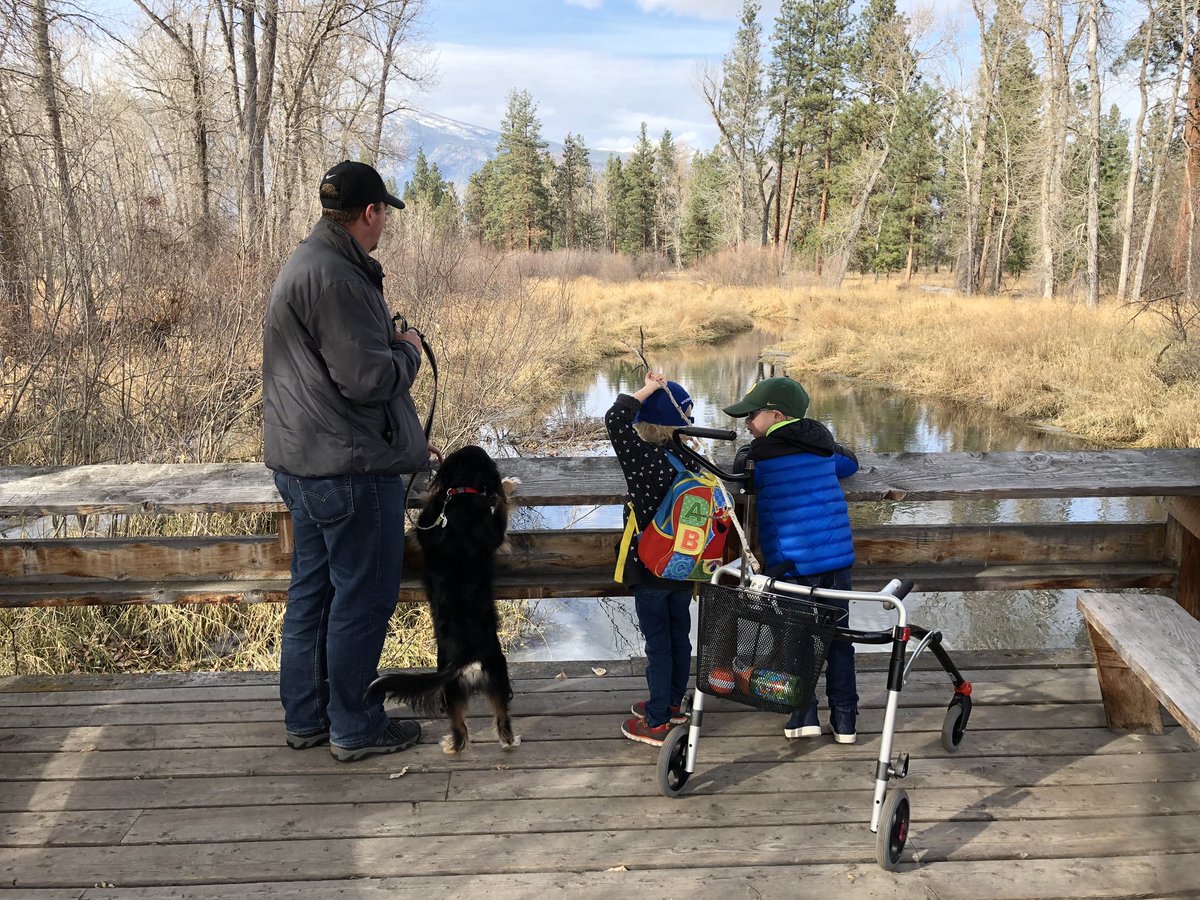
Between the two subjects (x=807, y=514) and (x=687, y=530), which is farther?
(x=807, y=514)

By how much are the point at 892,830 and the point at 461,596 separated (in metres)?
1.57

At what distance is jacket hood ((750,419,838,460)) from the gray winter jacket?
3.99 feet

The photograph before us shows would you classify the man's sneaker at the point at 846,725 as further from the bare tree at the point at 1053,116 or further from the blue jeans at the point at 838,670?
the bare tree at the point at 1053,116

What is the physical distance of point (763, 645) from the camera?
9.13 ft

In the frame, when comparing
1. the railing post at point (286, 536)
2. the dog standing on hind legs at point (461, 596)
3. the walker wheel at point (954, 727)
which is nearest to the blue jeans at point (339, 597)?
the dog standing on hind legs at point (461, 596)

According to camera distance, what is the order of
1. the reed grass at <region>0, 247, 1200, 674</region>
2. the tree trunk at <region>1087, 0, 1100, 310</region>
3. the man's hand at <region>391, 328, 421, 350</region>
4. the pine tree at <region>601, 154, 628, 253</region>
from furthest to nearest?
the pine tree at <region>601, 154, 628, 253</region>
the tree trunk at <region>1087, 0, 1100, 310</region>
the reed grass at <region>0, 247, 1200, 674</region>
the man's hand at <region>391, 328, 421, 350</region>

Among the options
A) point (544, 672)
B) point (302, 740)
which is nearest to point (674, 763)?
point (544, 672)

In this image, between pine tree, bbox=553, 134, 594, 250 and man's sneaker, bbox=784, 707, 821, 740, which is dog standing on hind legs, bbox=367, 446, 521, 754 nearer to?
man's sneaker, bbox=784, 707, 821, 740

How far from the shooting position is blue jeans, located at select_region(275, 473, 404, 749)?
9.85 feet

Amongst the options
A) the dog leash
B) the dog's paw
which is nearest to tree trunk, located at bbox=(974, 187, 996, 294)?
the dog leash

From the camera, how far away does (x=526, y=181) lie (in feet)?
192

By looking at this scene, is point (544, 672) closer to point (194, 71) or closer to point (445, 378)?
point (445, 378)

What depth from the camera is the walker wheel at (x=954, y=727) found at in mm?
3188

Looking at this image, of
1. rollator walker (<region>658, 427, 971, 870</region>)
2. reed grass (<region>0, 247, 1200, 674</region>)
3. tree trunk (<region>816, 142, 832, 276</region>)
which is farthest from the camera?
tree trunk (<region>816, 142, 832, 276</region>)
